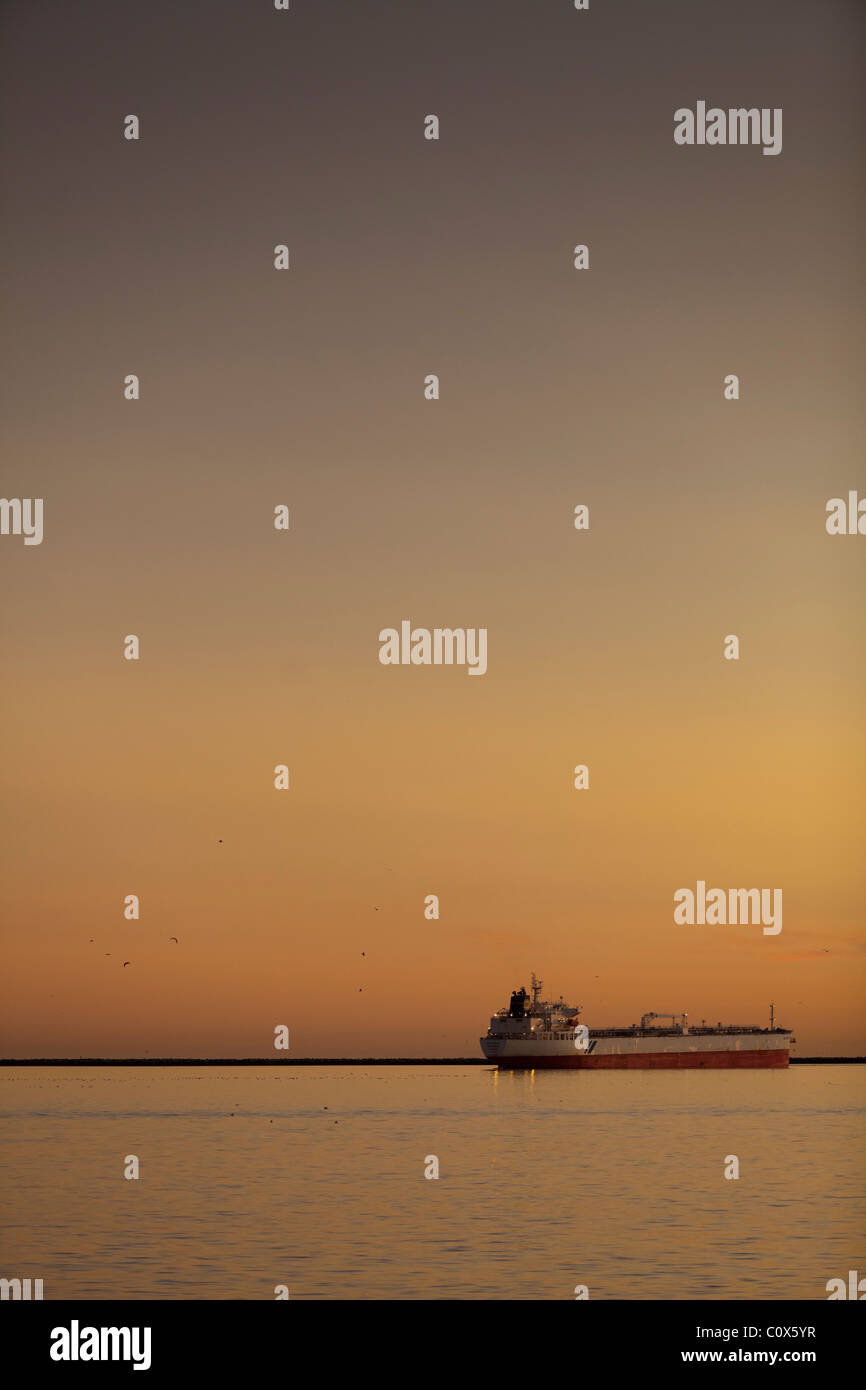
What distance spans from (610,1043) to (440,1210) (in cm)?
13261

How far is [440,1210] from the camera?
149 ft

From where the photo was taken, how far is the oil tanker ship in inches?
6476

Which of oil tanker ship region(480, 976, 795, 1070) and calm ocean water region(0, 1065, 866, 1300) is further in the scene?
oil tanker ship region(480, 976, 795, 1070)

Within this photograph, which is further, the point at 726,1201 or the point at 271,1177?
the point at 271,1177

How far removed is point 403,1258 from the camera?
3562 cm

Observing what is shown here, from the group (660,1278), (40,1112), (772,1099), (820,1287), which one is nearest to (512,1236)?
(660,1278)

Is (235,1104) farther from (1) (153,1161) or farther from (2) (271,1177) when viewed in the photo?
(2) (271,1177)

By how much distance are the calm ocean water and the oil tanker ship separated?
228ft

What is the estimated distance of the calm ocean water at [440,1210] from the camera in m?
33.1

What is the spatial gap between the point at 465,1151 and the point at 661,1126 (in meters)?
24.0

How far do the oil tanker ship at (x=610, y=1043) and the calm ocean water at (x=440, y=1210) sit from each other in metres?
69.6

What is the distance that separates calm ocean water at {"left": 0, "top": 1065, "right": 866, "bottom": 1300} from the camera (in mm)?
33094

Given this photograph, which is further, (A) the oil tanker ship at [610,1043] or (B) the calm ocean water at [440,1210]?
(A) the oil tanker ship at [610,1043]

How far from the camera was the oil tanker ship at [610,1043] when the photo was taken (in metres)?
164
